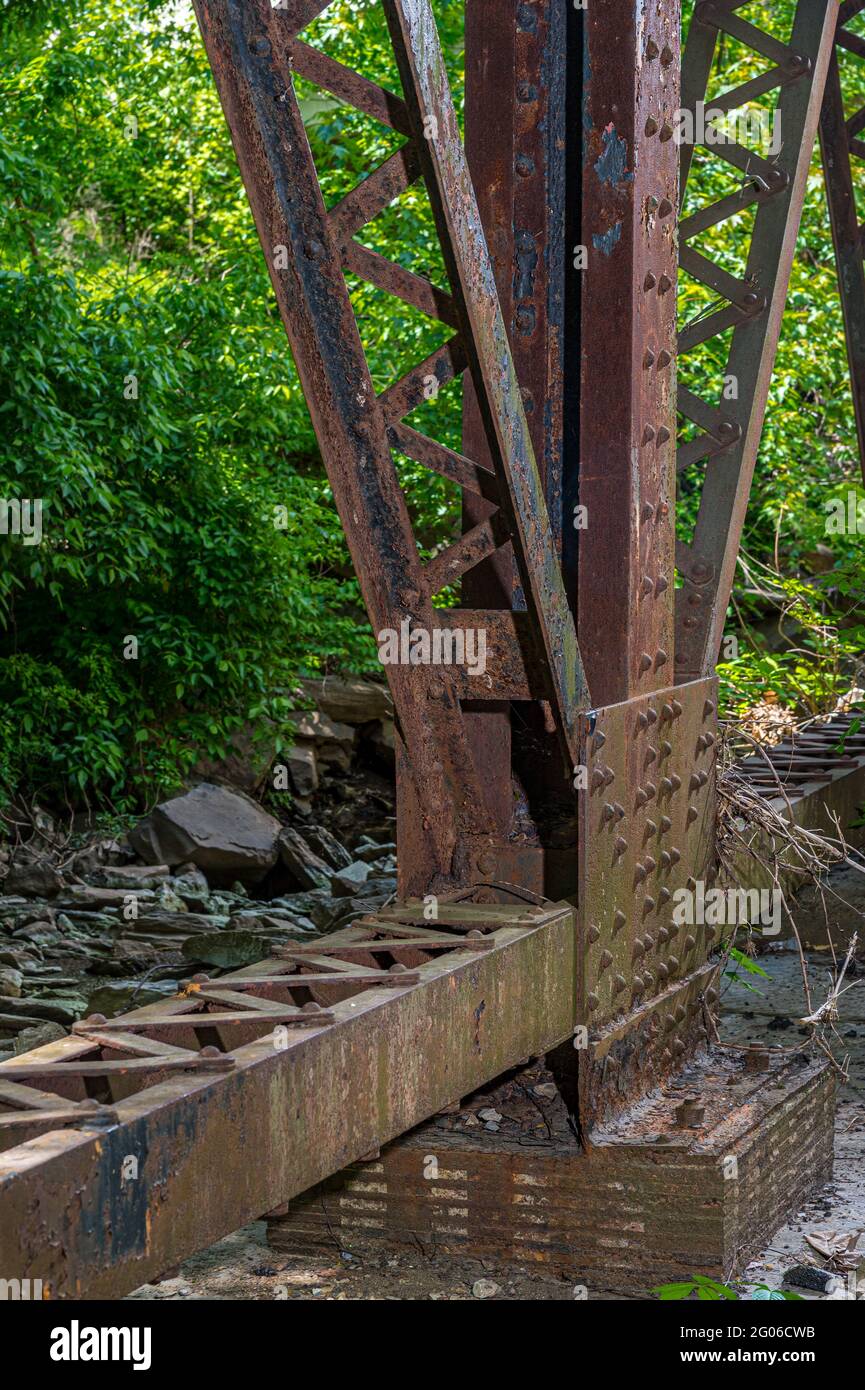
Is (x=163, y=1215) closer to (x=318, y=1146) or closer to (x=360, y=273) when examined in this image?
(x=318, y=1146)

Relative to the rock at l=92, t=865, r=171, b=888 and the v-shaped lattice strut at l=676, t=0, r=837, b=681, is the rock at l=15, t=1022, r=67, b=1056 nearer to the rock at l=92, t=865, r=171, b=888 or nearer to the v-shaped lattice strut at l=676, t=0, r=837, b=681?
the v-shaped lattice strut at l=676, t=0, r=837, b=681

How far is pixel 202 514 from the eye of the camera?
540 inches

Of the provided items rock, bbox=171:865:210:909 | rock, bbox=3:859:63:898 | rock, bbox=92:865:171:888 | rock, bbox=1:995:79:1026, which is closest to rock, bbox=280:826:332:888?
rock, bbox=171:865:210:909

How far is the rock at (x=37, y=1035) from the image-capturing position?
6258 millimetres

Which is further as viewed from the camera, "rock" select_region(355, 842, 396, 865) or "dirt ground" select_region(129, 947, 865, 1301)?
"rock" select_region(355, 842, 396, 865)

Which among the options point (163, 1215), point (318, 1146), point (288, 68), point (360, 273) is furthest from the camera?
point (360, 273)

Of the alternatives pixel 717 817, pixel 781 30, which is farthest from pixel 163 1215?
pixel 781 30

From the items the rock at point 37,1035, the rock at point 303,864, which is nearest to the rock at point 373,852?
the rock at point 303,864

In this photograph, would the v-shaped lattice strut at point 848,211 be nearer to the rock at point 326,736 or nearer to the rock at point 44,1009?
the rock at point 44,1009

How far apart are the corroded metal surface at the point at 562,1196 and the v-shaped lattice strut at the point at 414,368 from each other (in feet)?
2.53

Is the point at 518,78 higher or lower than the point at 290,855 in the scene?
higher

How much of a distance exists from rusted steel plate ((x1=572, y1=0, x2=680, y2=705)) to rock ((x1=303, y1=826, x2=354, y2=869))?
Result: 833 centimetres

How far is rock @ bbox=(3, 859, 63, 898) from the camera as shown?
10.6 meters

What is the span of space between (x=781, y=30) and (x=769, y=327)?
12.2 metres
